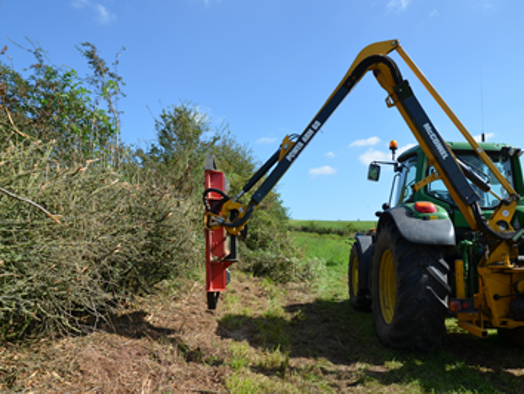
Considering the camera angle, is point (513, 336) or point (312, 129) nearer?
A: point (513, 336)

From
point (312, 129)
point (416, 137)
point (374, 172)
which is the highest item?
point (312, 129)

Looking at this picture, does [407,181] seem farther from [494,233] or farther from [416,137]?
[494,233]

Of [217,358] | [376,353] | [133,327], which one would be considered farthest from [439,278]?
[133,327]

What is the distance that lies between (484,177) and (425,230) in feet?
5.24

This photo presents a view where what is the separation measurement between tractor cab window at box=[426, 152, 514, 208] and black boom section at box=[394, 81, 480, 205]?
2.60ft

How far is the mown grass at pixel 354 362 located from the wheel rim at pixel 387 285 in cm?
38

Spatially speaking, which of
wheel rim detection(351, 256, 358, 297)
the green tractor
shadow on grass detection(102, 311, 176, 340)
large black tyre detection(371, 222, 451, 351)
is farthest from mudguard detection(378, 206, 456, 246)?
shadow on grass detection(102, 311, 176, 340)

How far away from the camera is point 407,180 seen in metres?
5.04

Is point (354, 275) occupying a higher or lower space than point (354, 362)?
higher

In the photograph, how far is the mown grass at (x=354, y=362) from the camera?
9.87 ft

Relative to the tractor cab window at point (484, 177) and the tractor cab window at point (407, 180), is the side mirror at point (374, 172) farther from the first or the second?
the tractor cab window at point (484, 177)

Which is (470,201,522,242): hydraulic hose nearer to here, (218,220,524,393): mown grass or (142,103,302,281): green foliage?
(218,220,524,393): mown grass

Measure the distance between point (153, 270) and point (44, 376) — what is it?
2.07 m

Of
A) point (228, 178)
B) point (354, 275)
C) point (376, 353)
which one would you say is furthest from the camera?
point (228, 178)
